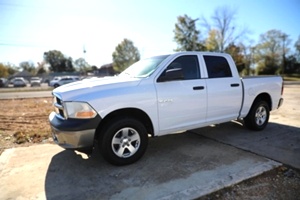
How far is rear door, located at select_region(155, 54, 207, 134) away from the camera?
425 cm

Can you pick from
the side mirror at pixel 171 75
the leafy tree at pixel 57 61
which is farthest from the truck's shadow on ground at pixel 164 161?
the leafy tree at pixel 57 61

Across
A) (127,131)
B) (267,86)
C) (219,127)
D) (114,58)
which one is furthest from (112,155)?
(114,58)

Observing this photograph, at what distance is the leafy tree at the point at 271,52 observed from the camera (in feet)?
189

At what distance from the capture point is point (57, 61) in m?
89.1

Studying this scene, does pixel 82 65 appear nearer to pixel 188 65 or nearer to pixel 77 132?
pixel 188 65

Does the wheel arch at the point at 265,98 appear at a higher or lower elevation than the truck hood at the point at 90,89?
lower

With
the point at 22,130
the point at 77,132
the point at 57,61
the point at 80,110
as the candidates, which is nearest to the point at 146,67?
the point at 80,110

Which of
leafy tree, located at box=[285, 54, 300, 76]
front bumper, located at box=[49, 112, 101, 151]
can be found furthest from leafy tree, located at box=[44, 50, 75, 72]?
front bumper, located at box=[49, 112, 101, 151]

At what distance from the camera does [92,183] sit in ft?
11.5

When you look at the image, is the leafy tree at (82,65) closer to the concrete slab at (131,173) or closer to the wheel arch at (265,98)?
the wheel arch at (265,98)

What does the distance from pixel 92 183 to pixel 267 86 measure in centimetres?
496

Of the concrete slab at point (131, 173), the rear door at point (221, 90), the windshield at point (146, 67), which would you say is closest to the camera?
the concrete slab at point (131, 173)

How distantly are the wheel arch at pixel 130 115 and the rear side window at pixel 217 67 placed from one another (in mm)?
1731

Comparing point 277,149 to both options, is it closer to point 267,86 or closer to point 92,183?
point 267,86
